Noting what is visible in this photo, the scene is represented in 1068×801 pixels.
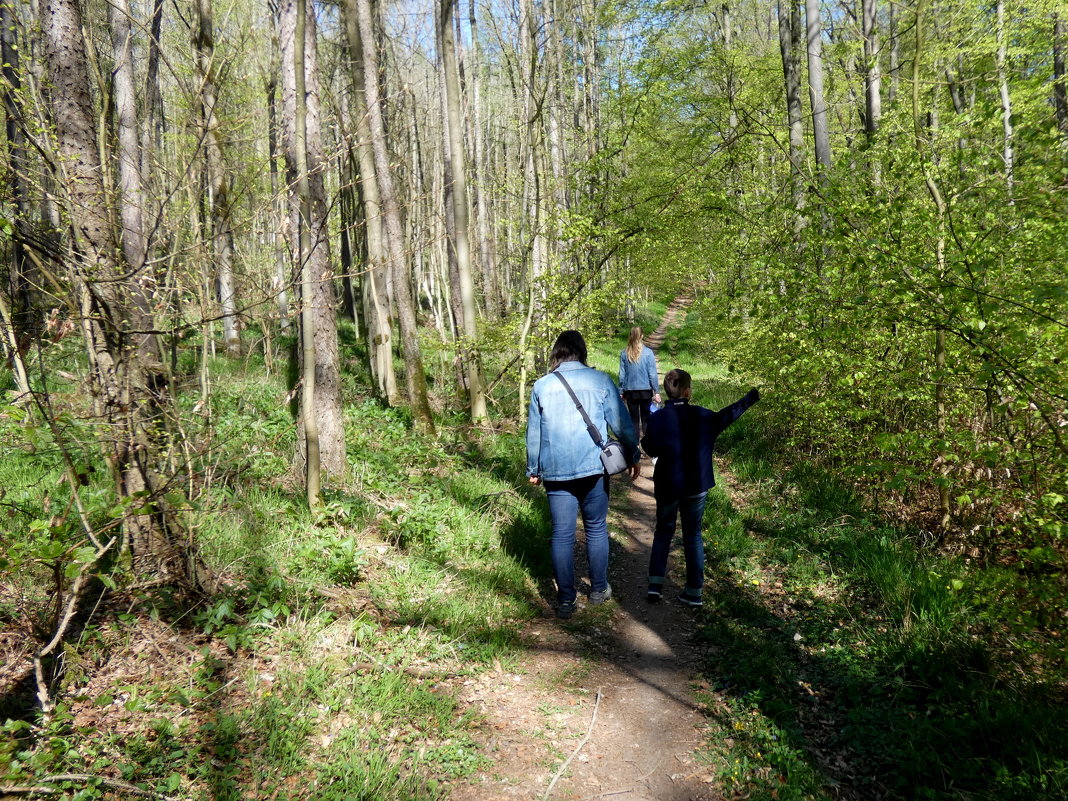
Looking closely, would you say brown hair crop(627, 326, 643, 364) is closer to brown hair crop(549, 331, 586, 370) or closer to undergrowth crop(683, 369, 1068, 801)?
undergrowth crop(683, 369, 1068, 801)

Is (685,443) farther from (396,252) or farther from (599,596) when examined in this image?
(396,252)

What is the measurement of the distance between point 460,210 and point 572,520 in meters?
6.07

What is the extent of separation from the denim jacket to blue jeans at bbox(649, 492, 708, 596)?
0.60 meters

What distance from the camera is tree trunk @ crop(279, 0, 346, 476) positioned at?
16.1 feet

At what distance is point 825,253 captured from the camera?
20.7 ft

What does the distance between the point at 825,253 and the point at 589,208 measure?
397 cm

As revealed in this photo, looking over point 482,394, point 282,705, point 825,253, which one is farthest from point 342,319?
point 282,705

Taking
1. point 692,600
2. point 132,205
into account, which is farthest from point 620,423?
point 132,205

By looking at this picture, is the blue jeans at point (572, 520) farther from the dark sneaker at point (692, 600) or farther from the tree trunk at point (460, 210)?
the tree trunk at point (460, 210)

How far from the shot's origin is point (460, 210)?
8836 mm

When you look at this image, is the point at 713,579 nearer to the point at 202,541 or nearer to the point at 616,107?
the point at 202,541

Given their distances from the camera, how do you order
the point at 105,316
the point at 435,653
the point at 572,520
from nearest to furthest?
the point at 105,316, the point at 435,653, the point at 572,520

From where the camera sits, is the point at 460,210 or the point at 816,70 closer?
the point at 816,70

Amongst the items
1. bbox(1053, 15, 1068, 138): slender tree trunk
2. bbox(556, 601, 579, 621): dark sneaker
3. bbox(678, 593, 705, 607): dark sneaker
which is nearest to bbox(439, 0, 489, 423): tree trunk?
bbox(556, 601, 579, 621): dark sneaker
